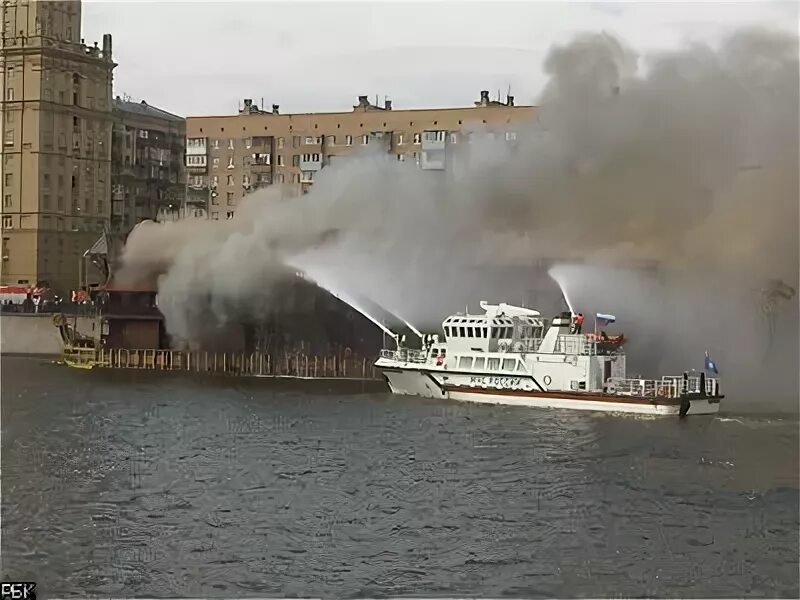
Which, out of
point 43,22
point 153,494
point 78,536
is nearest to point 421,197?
point 43,22

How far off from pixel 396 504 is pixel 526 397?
6600 millimetres

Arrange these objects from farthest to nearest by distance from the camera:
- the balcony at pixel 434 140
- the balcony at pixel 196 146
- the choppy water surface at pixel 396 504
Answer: the balcony at pixel 196 146
the balcony at pixel 434 140
the choppy water surface at pixel 396 504

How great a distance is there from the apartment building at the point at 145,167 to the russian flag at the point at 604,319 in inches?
366

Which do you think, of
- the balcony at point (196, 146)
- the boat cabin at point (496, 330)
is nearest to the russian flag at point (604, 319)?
the boat cabin at point (496, 330)

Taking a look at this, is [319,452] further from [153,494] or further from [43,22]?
[43,22]

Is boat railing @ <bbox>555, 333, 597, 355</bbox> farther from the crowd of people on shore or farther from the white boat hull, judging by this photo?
the crowd of people on shore

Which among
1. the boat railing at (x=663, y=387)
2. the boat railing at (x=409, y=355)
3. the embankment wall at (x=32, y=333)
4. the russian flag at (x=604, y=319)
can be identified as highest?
the russian flag at (x=604, y=319)

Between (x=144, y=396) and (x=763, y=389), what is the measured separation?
8.69 m

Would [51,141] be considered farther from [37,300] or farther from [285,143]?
[285,143]

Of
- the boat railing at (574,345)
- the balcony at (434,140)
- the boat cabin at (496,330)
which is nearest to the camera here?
the boat railing at (574,345)

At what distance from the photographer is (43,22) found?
21.9 m

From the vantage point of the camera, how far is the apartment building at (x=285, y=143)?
74.8ft

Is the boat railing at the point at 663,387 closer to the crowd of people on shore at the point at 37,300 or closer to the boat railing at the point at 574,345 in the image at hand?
the boat railing at the point at 574,345

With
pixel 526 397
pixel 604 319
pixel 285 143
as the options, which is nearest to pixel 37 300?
pixel 285 143
